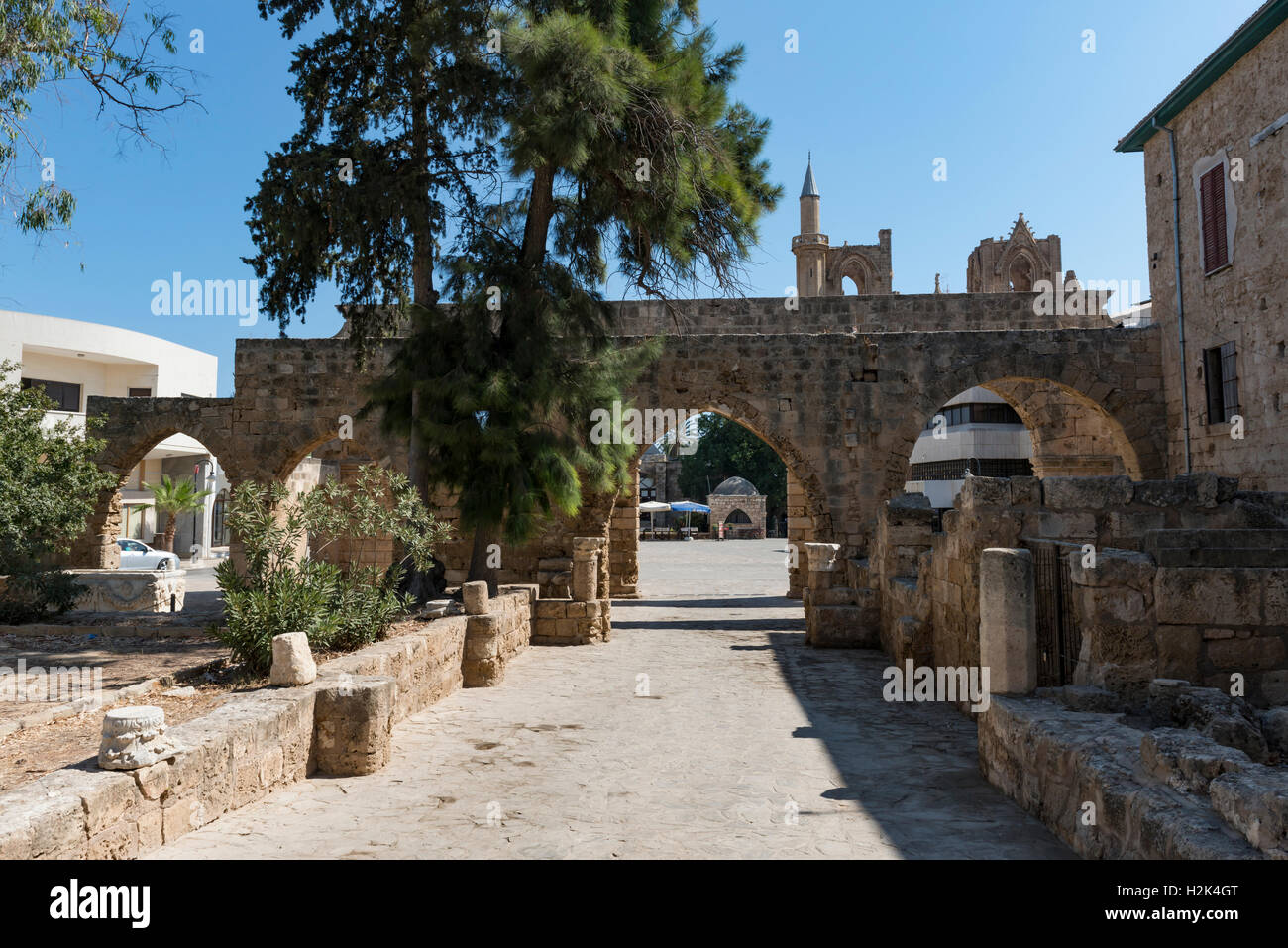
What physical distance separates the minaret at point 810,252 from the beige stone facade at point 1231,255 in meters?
15.3

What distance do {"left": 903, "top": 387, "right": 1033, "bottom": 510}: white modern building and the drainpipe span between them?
13.1 m

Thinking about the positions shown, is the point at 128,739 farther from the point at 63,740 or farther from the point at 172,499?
the point at 172,499

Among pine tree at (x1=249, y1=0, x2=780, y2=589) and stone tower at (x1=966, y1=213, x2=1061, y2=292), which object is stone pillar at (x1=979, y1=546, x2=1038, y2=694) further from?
stone tower at (x1=966, y1=213, x2=1061, y2=292)

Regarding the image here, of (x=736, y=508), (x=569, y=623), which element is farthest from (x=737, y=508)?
(x=569, y=623)

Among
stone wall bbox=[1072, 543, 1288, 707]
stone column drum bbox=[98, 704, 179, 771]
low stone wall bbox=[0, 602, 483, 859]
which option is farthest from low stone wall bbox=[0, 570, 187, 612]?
stone wall bbox=[1072, 543, 1288, 707]

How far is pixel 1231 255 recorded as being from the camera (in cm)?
1160

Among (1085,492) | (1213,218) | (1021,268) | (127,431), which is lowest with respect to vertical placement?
(1085,492)

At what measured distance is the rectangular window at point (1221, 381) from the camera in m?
12.0

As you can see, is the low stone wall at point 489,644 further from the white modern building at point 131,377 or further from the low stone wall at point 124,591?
the white modern building at point 131,377

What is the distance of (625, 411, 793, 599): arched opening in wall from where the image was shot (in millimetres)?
17978

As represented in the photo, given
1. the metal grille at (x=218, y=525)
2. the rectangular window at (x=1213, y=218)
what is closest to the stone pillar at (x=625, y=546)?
the rectangular window at (x=1213, y=218)

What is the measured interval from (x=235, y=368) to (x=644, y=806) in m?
13.0

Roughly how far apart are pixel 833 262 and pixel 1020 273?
5882 millimetres
